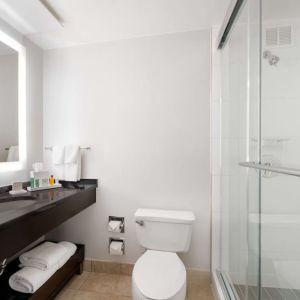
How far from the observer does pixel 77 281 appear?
1818mm

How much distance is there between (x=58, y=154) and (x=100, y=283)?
1243 mm

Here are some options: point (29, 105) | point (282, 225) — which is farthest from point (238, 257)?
point (29, 105)

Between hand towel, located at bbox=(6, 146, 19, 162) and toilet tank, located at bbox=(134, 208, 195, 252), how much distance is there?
119 centimetres

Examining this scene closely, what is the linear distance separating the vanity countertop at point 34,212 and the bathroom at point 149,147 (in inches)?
0.5

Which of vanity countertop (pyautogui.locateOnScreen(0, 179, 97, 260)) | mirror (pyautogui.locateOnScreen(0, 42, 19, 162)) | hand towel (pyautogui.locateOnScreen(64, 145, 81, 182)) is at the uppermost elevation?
mirror (pyautogui.locateOnScreen(0, 42, 19, 162))

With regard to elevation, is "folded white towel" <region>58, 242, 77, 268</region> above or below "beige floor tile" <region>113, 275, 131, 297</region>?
above

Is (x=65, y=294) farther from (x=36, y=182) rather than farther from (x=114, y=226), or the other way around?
(x=36, y=182)

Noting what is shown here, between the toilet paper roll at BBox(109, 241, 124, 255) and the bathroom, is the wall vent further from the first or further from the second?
the toilet paper roll at BBox(109, 241, 124, 255)

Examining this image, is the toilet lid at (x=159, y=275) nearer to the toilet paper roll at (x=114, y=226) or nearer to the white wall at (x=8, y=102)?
the toilet paper roll at (x=114, y=226)

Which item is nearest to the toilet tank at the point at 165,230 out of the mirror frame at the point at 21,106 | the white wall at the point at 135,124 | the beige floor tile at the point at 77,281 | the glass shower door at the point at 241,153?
the white wall at the point at 135,124

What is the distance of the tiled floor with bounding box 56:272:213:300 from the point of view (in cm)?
164

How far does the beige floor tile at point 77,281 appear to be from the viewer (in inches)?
68.5

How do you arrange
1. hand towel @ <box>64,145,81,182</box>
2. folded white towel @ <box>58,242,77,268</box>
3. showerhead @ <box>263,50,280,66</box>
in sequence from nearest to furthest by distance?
showerhead @ <box>263,50,280,66</box>
folded white towel @ <box>58,242,77,268</box>
hand towel @ <box>64,145,81,182</box>

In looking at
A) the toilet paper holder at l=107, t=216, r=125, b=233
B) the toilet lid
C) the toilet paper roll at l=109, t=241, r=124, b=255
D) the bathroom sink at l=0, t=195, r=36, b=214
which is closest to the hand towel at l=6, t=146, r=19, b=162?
the bathroom sink at l=0, t=195, r=36, b=214
